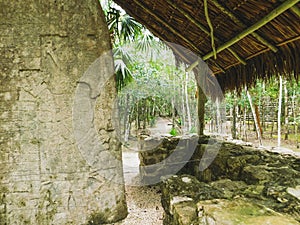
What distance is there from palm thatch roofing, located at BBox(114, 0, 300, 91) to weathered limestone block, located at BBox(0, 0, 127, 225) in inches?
37.6

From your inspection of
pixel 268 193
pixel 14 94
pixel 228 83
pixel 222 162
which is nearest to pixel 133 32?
pixel 228 83

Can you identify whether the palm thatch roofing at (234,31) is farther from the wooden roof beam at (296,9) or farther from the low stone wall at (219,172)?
the low stone wall at (219,172)

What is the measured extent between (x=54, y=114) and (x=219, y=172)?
1.90 m

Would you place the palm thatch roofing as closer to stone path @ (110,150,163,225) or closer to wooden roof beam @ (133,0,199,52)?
wooden roof beam @ (133,0,199,52)

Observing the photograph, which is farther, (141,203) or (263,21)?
(141,203)

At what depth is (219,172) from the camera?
107 inches

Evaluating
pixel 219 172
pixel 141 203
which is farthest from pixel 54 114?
pixel 141 203

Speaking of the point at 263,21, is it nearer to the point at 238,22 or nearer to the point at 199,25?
the point at 238,22

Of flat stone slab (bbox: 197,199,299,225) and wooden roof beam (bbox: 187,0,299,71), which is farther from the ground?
wooden roof beam (bbox: 187,0,299,71)

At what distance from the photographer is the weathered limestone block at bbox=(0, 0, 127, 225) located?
1586mm

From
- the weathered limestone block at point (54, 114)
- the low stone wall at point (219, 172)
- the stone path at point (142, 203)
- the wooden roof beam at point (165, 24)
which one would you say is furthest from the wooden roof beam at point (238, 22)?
the stone path at point (142, 203)

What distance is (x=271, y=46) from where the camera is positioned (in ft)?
6.62

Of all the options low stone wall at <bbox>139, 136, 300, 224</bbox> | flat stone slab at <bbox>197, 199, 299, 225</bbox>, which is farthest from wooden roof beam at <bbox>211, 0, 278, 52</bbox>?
flat stone slab at <bbox>197, 199, 299, 225</bbox>

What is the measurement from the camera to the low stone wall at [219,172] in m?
1.60
